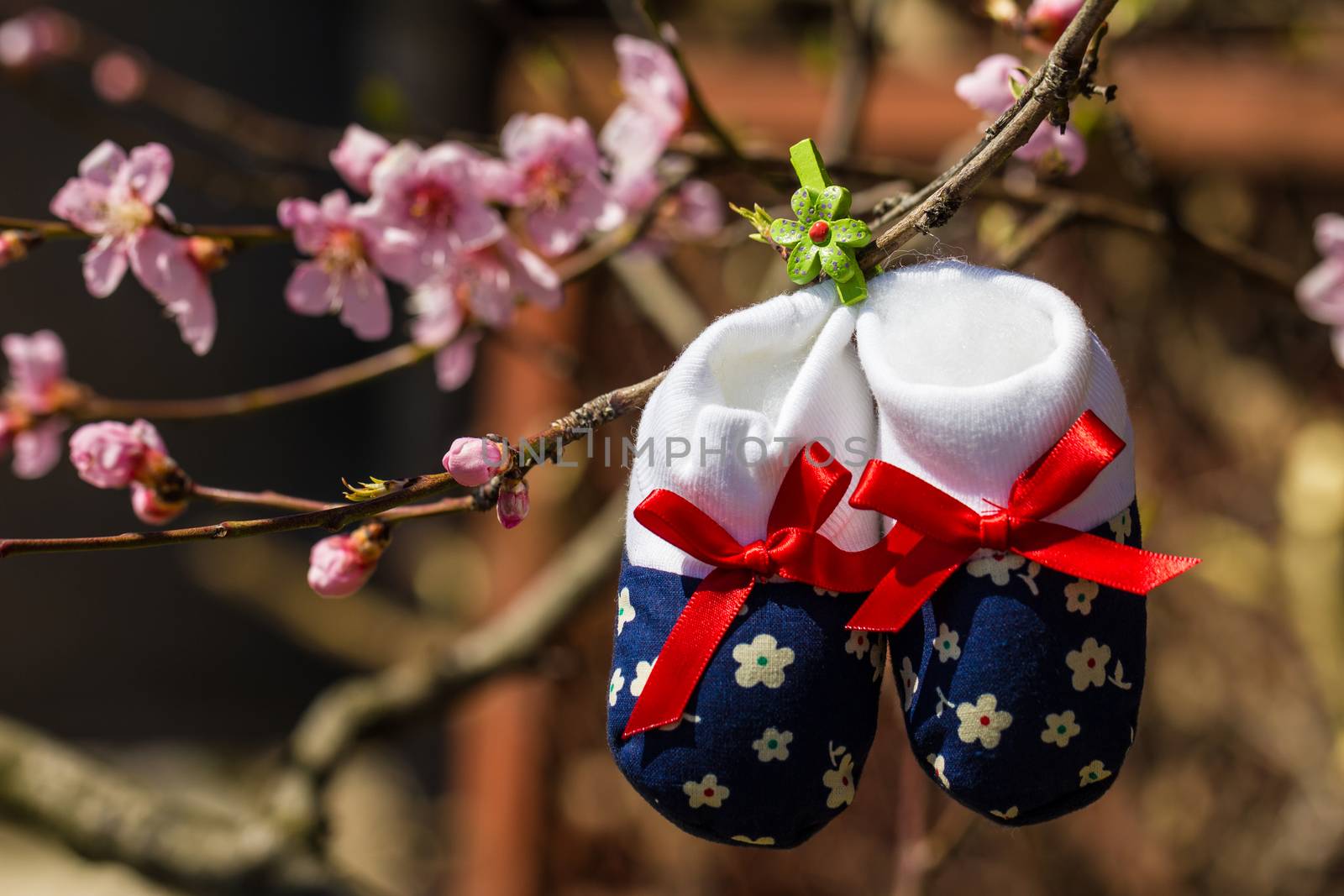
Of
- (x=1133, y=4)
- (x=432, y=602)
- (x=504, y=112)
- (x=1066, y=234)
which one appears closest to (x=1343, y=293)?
(x=1133, y=4)

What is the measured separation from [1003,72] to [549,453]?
1.42 ft

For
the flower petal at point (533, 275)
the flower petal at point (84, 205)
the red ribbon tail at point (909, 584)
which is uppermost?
the flower petal at point (84, 205)

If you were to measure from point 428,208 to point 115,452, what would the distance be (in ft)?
0.96

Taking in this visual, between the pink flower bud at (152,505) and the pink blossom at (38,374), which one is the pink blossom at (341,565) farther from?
the pink blossom at (38,374)

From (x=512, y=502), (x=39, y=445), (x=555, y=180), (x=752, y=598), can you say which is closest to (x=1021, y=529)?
(x=752, y=598)

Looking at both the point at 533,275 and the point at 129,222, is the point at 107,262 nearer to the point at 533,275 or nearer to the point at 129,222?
the point at 129,222

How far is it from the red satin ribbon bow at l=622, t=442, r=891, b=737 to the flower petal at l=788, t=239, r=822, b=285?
0.10 meters

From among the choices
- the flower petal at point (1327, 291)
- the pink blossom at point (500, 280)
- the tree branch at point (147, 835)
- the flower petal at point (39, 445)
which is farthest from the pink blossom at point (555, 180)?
the tree branch at point (147, 835)

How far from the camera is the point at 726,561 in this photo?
0.60 metres

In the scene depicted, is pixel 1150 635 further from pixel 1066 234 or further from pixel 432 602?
pixel 432 602

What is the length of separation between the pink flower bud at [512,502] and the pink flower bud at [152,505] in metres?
0.24

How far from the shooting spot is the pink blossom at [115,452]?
683mm

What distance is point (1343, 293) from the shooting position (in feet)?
3.45

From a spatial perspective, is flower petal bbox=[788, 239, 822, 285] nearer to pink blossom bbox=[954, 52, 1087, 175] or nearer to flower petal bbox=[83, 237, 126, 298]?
pink blossom bbox=[954, 52, 1087, 175]
